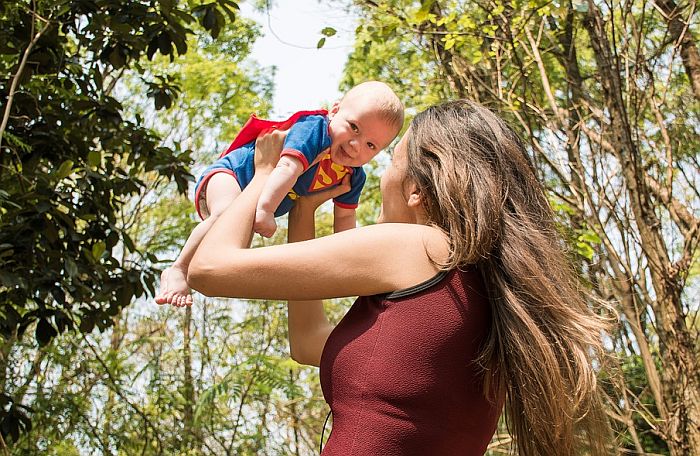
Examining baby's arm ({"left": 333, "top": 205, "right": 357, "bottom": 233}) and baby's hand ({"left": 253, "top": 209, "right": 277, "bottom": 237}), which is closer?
baby's hand ({"left": 253, "top": 209, "right": 277, "bottom": 237})

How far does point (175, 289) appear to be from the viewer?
1.93m

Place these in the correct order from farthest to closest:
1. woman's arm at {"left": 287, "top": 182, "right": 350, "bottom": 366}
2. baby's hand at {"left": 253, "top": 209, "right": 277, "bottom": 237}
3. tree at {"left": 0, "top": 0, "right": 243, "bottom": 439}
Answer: tree at {"left": 0, "top": 0, "right": 243, "bottom": 439} → woman's arm at {"left": 287, "top": 182, "right": 350, "bottom": 366} → baby's hand at {"left": 253, "top": 209, "right": 277, "bottom": 237}

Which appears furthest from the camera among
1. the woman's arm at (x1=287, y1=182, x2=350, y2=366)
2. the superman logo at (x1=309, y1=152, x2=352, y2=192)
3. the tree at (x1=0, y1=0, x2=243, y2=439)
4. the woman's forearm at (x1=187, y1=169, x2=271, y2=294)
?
the tree at (x1=0, y1=0, x2=243, y2=439)

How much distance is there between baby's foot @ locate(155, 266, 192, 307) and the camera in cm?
191

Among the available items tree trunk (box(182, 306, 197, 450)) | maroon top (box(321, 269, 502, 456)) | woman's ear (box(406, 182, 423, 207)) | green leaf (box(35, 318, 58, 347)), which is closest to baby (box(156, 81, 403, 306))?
woman's ear (box(406, 182, 423, 207))

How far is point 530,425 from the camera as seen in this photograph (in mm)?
1444

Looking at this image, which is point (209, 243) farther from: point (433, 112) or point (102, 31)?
point (102, 31)

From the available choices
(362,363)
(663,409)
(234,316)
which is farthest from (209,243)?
(234,316)

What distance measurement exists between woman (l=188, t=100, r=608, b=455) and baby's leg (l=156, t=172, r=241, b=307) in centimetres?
42

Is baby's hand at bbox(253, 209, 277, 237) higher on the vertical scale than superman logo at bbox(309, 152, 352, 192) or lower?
lower

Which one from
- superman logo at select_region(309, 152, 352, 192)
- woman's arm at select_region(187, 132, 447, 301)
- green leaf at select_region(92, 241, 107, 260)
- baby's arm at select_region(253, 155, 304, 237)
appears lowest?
woman's arm at select_region(187, 132, 447, 301)

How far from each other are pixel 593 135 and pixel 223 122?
230 inches

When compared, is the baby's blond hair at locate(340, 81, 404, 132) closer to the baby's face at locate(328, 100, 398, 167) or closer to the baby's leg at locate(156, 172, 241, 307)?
the baby's face at locate(328, 100, 398, 167)

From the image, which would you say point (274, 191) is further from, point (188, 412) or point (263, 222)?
point (188, 412)
